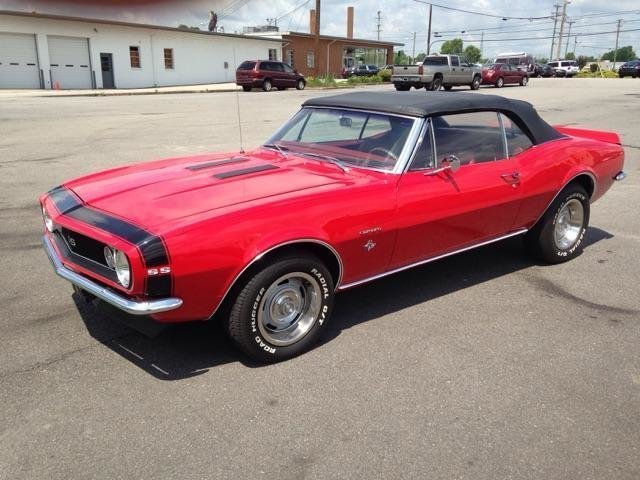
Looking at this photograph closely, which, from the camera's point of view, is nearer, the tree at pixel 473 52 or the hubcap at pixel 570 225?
the hubcap at pixel 570 225

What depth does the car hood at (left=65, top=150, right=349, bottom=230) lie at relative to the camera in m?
3.20

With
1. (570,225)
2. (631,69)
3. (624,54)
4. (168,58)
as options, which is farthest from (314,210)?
(624,54)

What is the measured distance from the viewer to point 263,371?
3312 mm

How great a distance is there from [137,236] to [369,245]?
1.42 m

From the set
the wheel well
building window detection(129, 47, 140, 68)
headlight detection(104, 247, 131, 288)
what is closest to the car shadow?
headlight detection(104, 247, 131, 288)

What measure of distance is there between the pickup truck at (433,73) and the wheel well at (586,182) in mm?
24724

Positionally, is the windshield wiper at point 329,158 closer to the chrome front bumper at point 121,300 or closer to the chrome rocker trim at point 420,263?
the chrome rocker trim at point 420,263

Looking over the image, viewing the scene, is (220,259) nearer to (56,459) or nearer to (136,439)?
(136,439)

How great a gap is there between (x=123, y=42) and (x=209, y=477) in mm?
37824

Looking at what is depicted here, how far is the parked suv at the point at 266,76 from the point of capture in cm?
3078

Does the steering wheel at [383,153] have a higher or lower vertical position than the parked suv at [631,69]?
lower

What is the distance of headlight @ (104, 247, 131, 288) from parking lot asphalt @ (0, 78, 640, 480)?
609 millimetres

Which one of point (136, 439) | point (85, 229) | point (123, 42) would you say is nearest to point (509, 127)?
point (85, 229)

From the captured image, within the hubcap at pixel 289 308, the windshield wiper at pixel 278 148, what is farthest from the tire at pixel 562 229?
the hubcap at pixel 289 308
